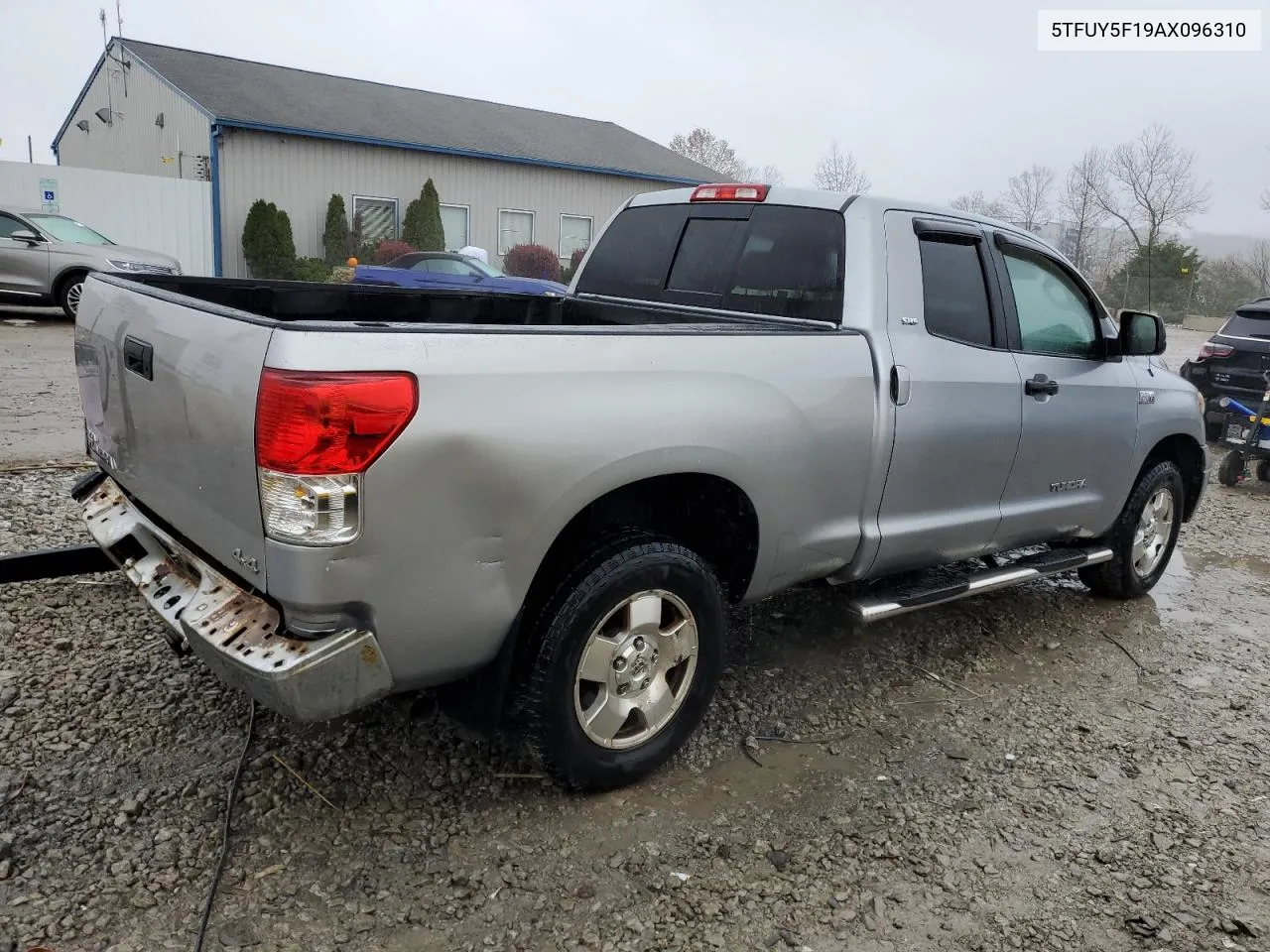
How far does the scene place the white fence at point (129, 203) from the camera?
19.9 meters

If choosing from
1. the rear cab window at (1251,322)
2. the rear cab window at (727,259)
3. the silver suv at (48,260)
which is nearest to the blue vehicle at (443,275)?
the silver suv at (48,260)

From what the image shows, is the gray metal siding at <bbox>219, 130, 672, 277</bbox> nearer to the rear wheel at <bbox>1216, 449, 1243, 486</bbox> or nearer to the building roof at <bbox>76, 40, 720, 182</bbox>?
the building roof at <bbox>76, 40, 720, 182</bbox>

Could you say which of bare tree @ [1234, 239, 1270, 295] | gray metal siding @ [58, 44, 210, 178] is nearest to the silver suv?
A: gray metal siding @ [58, 44, 210, 178]

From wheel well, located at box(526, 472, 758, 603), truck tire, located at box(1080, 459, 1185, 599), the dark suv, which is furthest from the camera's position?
the dark suv

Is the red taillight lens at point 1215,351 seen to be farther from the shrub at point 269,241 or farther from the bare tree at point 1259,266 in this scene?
the bare tree at point 1259,266

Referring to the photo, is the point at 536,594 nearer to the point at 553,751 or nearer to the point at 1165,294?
the point at 553,751

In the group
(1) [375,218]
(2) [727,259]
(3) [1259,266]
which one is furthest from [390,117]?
(3) [1259,266]

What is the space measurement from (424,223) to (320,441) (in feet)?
73.9

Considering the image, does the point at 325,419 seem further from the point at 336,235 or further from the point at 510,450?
the point at 336,235

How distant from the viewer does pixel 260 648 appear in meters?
2.53

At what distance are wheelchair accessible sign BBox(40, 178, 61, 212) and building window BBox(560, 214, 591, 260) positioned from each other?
39.1 feet

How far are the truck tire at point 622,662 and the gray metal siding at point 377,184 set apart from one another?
2104 centimetres

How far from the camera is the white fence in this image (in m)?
19.9

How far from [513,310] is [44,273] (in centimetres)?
1227
